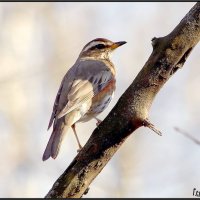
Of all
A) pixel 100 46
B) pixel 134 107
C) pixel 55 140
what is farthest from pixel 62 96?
pixel 134 107

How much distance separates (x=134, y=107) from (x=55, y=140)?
256cm

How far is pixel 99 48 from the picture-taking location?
9.26 metres

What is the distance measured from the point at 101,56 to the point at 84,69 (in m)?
1.38

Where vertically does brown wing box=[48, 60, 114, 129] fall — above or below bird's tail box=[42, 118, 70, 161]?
above

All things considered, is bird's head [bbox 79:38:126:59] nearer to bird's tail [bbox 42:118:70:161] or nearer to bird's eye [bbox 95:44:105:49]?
bird's eye [bbox 95:44:105:49]

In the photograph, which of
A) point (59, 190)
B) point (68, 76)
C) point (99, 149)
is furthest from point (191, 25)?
point (68, 76)

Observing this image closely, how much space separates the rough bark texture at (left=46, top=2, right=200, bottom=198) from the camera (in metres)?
3.70

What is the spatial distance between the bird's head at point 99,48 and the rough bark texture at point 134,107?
17.1ft

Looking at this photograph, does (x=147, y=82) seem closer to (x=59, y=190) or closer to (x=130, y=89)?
(x=130, y=89)

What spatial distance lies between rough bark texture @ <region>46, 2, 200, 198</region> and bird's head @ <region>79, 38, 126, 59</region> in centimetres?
523

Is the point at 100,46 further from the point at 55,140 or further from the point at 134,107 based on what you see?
the point at 134,107

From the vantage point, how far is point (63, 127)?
21.0 ft

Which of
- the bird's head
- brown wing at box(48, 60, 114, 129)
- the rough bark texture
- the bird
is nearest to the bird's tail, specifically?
the bird

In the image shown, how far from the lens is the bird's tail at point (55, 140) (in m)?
5.64
